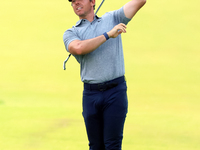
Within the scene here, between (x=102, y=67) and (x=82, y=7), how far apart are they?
449 mm

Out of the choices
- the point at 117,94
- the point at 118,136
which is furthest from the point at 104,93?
the point at 118,136

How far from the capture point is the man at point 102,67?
2.75 m

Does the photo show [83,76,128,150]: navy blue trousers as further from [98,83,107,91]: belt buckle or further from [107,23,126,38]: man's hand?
[107,23,126,38]: man's hand

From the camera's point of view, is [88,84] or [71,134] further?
[71,134]

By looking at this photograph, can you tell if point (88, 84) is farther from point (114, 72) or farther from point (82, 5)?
point (82, 5)

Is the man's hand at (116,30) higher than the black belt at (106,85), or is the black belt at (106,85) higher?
the man's hand at (116,30)

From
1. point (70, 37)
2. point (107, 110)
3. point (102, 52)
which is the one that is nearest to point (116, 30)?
point (102, 52)

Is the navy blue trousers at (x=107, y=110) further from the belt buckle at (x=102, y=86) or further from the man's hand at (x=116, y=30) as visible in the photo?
the man's hand at (x=116, y=30)

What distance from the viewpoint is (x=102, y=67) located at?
9.02 feet

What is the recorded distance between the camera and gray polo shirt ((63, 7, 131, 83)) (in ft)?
9.03

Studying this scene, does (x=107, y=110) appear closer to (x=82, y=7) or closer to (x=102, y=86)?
(x=102, y=86)

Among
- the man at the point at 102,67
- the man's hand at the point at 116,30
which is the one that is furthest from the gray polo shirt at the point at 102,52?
the man's hand at the point at 116,30

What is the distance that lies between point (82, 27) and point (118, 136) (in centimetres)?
82

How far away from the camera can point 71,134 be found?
165 inches
